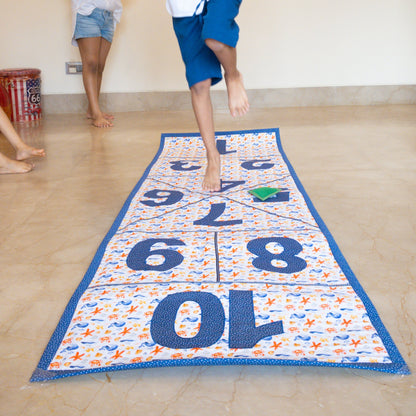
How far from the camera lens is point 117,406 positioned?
0.97 m

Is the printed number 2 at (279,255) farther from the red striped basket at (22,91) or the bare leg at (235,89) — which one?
the red striped basket at (22,91)

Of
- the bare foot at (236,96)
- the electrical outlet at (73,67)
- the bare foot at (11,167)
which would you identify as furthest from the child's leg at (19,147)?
the electrical outlet at (73,67)

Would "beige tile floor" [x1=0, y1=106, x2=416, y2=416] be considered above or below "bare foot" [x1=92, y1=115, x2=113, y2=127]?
below

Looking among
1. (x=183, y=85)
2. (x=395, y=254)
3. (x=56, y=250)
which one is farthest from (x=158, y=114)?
(x=395, y=254)

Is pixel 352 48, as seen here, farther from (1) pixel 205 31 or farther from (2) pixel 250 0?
(1) pixel 205 31

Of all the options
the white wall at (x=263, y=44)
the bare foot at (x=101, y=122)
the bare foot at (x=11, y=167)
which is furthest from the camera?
the white wall at (x=263, y=44)

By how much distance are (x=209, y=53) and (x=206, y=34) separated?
213 mm

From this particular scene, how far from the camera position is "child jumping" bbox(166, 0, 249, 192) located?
6.11 ft

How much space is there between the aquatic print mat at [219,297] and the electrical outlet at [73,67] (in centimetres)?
228

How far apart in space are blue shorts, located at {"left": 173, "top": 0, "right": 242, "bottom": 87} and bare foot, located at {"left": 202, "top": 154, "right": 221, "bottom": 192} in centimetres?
31

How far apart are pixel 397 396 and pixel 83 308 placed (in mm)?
688

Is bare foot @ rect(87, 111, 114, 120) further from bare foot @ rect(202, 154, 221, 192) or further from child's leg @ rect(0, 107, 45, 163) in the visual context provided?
bare foot @ rect(202, 154, 221, 192)

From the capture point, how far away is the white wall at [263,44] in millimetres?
3838

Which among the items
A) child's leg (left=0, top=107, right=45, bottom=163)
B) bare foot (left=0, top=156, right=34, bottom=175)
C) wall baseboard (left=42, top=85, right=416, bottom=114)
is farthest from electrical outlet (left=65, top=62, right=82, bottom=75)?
bare foot (left=0, top=156, right=34, bottom=175)
